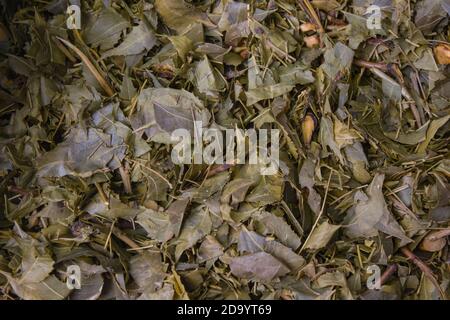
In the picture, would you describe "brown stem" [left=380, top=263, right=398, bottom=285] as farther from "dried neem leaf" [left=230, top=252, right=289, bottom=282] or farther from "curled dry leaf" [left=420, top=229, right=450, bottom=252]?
"dried neem leaf" [left=230, top=252, right=289, bottom=282]

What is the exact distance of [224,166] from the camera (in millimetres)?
1203

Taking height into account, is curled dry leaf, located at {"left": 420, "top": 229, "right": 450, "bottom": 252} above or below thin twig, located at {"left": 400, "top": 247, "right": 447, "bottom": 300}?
above

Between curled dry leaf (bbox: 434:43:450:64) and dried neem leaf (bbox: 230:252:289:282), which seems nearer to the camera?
dried neem leaf (bbox: 230:252:289:282)

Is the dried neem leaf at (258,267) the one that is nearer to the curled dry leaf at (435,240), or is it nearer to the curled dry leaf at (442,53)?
the curled dry leaf at (435,240)

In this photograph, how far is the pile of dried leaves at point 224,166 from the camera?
1161 mm

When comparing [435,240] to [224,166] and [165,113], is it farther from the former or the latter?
[165,113]

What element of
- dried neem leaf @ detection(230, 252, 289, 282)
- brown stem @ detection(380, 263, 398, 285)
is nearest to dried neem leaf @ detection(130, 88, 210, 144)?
dried neem leaf @ detection(230, 252, 289, 282)

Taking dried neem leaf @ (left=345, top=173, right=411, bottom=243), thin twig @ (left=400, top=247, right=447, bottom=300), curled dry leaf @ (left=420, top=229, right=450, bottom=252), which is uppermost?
dried neem leaf @ (left=345, top=173, right=411, bottom=243)

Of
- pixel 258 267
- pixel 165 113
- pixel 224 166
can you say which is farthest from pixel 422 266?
pixel 165 113

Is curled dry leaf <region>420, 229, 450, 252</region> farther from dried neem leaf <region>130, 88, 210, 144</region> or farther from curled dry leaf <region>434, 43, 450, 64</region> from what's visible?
dried neem leaf <region>130, 88, 210, 144</region>

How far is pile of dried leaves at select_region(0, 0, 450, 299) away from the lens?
1.16 metres

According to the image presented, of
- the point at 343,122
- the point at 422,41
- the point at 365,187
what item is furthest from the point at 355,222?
the point at 422,41

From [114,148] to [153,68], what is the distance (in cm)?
21

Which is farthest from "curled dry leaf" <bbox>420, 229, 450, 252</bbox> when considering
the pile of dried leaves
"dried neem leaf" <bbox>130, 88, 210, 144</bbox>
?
"dried neem leaf" <bbox>130, 88, 210, 144</bbox>
